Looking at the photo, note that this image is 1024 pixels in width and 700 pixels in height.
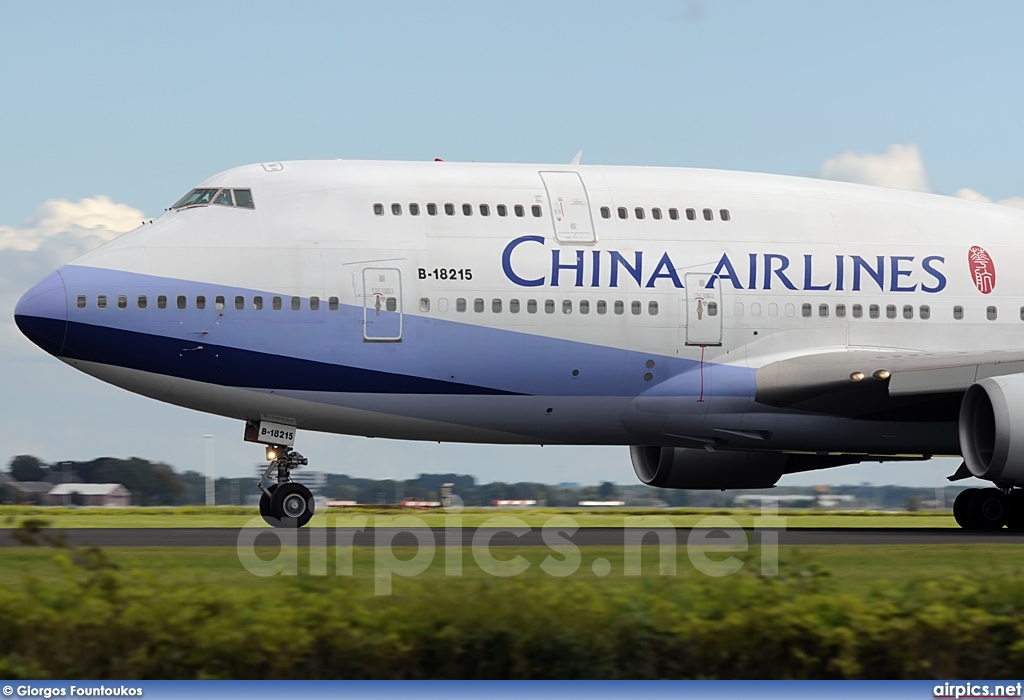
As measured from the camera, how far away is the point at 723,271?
68.0 ft

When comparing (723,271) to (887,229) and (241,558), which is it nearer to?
(887,229)

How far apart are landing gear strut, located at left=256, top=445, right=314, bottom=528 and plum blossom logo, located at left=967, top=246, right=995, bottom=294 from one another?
11.0 m

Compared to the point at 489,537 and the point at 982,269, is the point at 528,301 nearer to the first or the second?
the point at 489,537

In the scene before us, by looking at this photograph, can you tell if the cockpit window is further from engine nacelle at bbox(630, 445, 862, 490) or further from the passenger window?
engine nacelle at bbox(630, 445, 862, 490)

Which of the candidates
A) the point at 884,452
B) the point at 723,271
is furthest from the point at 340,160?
the point at 884,452

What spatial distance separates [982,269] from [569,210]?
687cm

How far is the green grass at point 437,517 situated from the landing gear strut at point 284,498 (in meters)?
1.32

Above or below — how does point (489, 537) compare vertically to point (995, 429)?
below

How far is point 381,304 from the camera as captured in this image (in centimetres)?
1939

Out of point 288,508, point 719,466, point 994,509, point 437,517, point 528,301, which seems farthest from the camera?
point 437,517

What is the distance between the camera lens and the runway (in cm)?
1587

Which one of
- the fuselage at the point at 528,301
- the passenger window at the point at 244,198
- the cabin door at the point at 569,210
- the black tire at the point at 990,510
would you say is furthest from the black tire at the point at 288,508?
the black tire at the point at 990,510

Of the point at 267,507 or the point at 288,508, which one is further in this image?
the point at 267,507

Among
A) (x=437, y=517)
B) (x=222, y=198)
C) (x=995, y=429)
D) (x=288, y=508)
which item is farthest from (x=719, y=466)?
(x=222, y=198)
